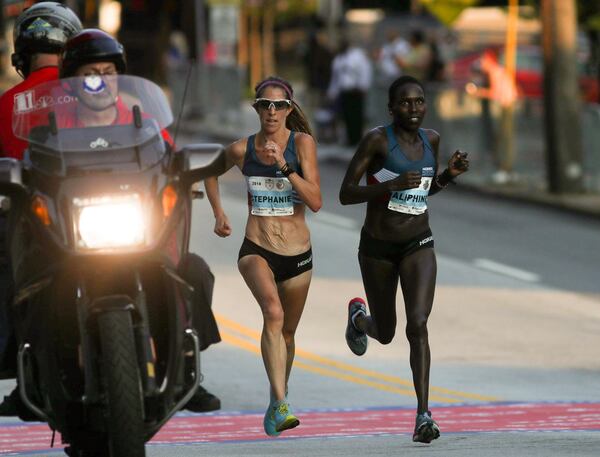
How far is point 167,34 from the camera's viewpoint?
60625 mm

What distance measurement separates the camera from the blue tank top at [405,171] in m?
9.30

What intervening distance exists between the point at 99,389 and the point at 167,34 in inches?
2144

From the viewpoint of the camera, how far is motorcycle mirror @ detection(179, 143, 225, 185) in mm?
7086

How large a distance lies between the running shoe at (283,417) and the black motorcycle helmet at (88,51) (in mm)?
2009

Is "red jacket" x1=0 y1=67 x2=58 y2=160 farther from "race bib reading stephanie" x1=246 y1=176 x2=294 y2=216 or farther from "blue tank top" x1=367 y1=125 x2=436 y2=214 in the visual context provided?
"blue tank top" x1=367 y1=125 x2=436 y2=214

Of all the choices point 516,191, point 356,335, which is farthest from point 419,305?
point 516,191

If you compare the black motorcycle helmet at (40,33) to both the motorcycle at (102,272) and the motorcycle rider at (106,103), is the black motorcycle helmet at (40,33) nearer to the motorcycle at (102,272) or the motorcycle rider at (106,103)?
the motorcycle rider at (106,103)

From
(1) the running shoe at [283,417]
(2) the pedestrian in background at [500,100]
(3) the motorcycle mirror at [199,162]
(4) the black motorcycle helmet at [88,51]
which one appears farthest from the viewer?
(2) the pedestrian in background at [500,100]

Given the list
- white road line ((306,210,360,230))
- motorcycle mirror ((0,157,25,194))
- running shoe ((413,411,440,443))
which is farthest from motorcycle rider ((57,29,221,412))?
white road line ((306,210,360,230))

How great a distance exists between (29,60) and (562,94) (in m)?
15.9

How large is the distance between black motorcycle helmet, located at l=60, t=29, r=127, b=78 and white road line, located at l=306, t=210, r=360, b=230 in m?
13.2

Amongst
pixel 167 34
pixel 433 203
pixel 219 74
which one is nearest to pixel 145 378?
pixel 433 203

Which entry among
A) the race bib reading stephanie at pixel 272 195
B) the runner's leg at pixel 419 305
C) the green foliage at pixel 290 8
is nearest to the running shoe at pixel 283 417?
the runner's leg at pixel 419 305

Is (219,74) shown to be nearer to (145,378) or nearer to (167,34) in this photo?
(167,34)
